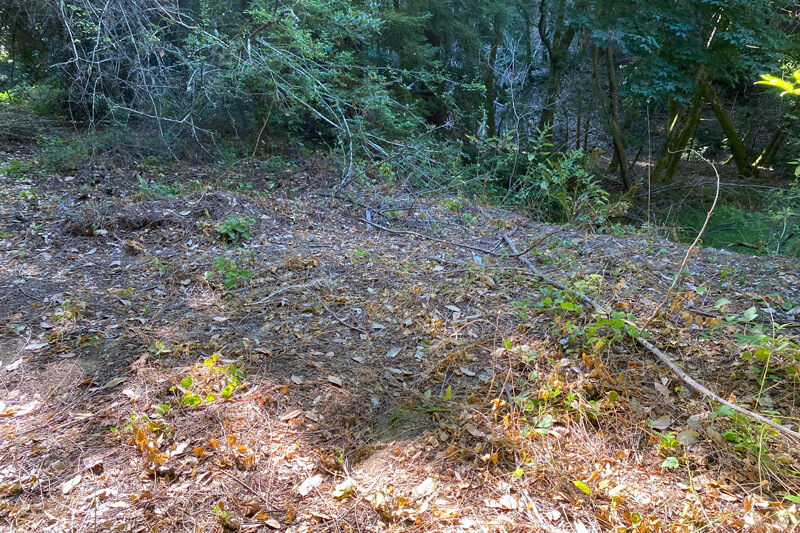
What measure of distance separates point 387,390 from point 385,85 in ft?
18.5

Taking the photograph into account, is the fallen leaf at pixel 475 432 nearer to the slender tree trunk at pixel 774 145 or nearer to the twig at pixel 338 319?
the twig at pixel 338 319

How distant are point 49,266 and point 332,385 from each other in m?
3.02

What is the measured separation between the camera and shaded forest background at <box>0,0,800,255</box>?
19.3ft

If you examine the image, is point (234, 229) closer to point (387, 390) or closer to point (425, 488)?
point (387, 390)

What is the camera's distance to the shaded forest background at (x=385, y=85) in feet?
19.3

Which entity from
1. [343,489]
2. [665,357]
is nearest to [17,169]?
[343,489]

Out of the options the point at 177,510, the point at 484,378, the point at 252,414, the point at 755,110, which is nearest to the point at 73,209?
the point at 252,414

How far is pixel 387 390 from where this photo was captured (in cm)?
256

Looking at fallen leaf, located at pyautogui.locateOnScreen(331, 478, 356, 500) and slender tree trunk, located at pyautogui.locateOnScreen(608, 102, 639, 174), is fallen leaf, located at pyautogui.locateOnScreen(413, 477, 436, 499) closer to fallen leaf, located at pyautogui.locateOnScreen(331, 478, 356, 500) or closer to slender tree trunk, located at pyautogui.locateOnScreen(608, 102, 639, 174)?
fallen leaf, located at pyautogui.locateOnScreen(331, 478, 356, 500)

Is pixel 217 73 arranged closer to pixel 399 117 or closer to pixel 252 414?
pixel 399 117

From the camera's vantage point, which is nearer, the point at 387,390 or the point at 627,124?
the point at 387,390

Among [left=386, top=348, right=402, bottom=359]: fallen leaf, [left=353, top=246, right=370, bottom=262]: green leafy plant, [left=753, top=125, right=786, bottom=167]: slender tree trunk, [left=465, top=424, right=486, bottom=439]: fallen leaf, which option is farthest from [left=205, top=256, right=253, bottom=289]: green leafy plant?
[left=753, top=125, right=786, bottom=167]: slender tree trunk

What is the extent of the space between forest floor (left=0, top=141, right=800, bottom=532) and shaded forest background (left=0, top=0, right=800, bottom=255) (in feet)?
7.50

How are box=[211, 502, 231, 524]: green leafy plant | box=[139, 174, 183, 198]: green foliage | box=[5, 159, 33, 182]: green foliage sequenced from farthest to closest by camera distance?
box=[5, 159, 33, 182]: green foliage, box=[139, 174, 183, 198]: green foliage, box=[211, 502, 231, 524]: green leafy plant
